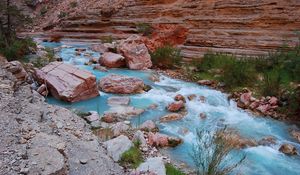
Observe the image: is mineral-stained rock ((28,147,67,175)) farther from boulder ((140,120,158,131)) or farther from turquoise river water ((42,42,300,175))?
boulder ((140,120,158,131))

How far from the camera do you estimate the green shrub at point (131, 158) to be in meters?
4.78

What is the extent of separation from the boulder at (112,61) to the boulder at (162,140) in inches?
239

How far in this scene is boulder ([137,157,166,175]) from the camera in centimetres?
448

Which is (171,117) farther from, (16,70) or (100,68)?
(100,68)

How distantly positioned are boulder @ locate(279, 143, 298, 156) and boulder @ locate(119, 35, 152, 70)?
6.61 meters

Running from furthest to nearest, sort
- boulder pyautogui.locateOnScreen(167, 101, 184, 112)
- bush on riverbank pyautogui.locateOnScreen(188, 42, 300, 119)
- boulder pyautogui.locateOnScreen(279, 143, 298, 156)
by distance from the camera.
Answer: bush on riverbank pyautogui.locateOnScreen(188, 42, 300, 119) → boulder pyautogui.locateOnScreen(167, 101, 184, 112) → boulder pyautogui.locateOnScreen(279, 143, 298, 156)

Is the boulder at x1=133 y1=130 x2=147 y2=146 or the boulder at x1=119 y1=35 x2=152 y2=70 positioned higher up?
the boulder at x1=133 y1=130 x2=147 y2=146

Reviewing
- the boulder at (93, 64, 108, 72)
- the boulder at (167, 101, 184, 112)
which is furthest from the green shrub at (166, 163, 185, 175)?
the boulder at (93, 64, 108, 72)

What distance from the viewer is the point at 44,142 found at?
4.10 m

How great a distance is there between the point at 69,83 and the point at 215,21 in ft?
24.5

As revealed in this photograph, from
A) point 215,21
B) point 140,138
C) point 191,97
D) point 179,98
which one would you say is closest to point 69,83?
point 179,98

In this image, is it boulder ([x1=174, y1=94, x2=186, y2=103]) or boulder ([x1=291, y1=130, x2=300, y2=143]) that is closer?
boulder ([x1=291, y1=130, x2=300, y2=143])

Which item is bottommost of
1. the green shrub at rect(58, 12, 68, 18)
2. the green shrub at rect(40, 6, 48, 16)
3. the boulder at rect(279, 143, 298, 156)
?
the green shrub at rect(40, 6, 48, 16)

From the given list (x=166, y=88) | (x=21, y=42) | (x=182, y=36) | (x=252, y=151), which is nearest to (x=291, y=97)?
(x=252, y=151)
